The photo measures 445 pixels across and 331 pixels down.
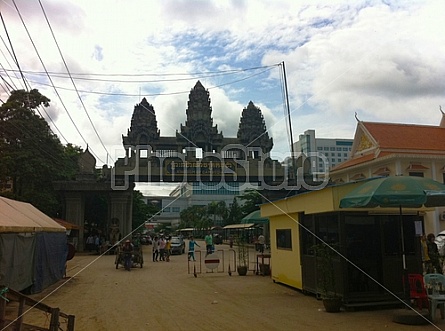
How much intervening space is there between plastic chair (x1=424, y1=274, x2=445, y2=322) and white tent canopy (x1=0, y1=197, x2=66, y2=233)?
9.10m

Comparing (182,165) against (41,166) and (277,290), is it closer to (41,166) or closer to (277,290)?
(41,166)

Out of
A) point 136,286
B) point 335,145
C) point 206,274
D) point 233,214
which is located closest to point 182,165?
point 206,274

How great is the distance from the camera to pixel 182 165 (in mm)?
32219

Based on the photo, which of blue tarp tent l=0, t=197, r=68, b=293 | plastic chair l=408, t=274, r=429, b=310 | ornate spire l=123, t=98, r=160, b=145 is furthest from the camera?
ornate spire l=123, t=98, r=160, b=145

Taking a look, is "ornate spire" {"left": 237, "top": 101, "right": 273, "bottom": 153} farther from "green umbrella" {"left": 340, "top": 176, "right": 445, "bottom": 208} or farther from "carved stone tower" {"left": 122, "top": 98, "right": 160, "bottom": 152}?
"green umbrella" {"left": 340, "top": 176, "right": 445, "bottom": 208}

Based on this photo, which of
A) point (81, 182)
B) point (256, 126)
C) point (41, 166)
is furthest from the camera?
point (256, 126)

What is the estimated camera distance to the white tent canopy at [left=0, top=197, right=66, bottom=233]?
32.9 ft

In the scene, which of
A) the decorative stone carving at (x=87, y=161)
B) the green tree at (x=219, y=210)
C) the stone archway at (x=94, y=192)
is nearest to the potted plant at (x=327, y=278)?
the stone archway at (x=94, y=192)

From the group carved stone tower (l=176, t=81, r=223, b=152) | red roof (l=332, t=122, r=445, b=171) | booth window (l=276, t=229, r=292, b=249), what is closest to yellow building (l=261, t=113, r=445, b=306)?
booth window (l=276, t=229, r=292, b=249)

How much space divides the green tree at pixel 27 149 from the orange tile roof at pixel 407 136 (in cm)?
2245

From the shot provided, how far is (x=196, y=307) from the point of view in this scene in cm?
1006

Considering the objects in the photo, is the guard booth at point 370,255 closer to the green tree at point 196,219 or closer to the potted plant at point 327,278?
the potted plant at point 327,278

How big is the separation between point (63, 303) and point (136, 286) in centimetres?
344

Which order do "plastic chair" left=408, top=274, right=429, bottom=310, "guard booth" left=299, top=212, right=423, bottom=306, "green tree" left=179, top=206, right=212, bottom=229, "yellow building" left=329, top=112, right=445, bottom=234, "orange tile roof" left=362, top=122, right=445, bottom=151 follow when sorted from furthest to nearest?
"green tree" left=179, top=206, right=212, bottom=229
"orange tile roof" left=362, top=122, right=445, bottom=151
"yellow building" left=329, top=112, right=445, bottom=234
"guard booth" left=299, top=212, right=423, bottom=306
"plastic chair" left=408, top=274, right=429, bottom=310
